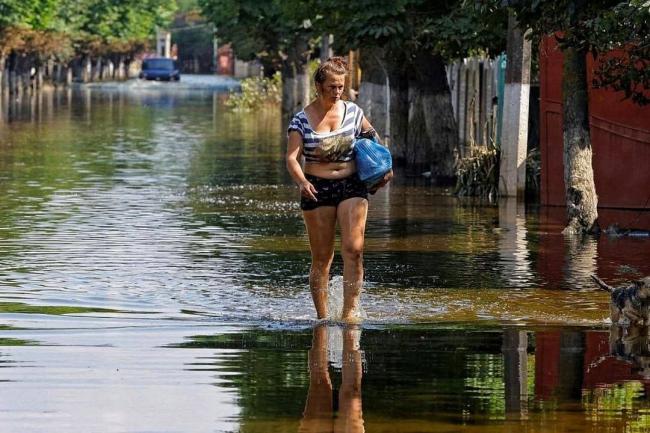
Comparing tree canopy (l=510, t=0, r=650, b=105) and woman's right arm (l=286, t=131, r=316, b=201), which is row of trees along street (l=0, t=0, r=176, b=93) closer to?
tree canopy (l=510, t=0, r=650, b=105)

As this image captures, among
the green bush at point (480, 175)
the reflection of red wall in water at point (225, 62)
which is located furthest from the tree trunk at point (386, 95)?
the reflection of red wall in water at point (225, 62)

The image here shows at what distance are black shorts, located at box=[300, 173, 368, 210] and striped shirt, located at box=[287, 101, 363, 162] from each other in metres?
0.13

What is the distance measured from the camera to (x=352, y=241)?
10680 mm

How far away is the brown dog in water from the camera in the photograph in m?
10.3

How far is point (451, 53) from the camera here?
23.4 meters

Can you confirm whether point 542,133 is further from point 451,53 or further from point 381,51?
point 381,51

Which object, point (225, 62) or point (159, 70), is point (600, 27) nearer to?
point (159, 70)

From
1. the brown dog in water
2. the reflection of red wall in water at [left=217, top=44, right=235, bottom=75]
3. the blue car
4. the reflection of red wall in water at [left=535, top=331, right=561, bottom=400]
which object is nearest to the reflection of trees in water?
the reflection of red wall in water at [left=535, top=331, right=561, bottom=400]

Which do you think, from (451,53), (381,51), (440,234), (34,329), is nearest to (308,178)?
(34,329)

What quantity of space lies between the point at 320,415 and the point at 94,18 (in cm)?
9808

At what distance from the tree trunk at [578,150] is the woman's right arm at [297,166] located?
6928mm

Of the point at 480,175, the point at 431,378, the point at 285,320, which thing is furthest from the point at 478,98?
the point at 431,378

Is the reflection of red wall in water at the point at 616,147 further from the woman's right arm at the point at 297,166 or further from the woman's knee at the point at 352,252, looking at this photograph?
the woman's right arm at the point at 297,166

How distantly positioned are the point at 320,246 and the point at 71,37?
8520 centimetres
